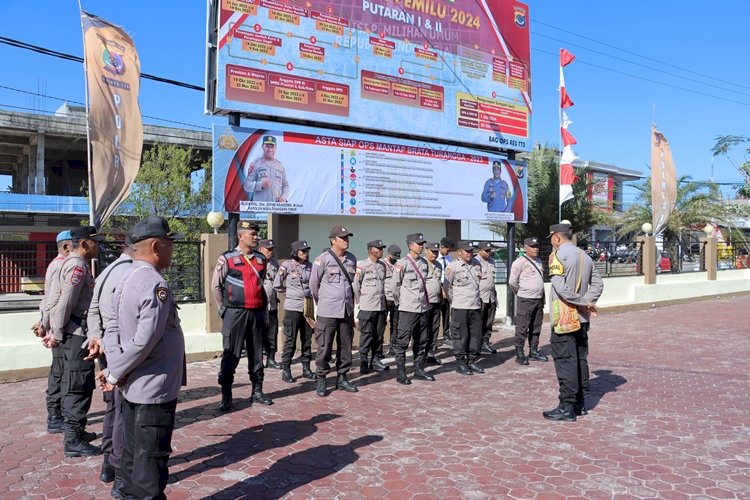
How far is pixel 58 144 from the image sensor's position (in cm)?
2488

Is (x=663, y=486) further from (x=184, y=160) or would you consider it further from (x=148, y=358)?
(x=184, y=160)

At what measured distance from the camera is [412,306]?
6.91m

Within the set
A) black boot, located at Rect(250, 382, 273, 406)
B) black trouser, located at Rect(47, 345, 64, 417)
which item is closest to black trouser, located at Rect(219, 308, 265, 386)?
black boot, located at Rect(250, 382, 273, 406)

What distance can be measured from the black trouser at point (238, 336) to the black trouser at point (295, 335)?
1.48m

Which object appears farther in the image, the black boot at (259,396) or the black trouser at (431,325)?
the black trouser at (431,325)

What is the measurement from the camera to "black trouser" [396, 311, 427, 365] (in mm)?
6887

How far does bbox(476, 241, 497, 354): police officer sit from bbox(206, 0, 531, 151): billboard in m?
2.66

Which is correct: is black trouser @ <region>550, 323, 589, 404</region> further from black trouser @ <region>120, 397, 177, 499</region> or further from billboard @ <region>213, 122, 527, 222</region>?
billboard @ <region>213, 122, 527, 222</region>

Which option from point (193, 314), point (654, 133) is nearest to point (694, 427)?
point (193, 314)

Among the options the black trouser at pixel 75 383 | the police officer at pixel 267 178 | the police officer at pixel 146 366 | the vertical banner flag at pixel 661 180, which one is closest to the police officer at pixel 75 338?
the black trouser at pixel 75 383

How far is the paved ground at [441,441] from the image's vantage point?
12.7 ft

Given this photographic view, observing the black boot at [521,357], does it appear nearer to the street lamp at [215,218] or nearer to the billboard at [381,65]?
the billboard at [381,65]

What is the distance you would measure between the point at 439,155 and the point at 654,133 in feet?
29.6

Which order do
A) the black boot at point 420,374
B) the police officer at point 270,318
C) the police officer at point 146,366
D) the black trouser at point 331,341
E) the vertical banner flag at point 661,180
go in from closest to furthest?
the police officer at point 146,366 → the black trouser at point 331,341 → the black boot at point 420,374 → the police officer at point 270,318 → the vertical banner flag at point 661,180
